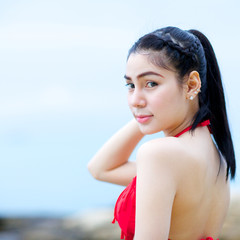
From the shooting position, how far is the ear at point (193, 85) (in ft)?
4.91

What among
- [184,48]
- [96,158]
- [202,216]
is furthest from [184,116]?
[96,158]

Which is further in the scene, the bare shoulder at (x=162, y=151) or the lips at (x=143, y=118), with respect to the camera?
the lips at (x=143, y=118)

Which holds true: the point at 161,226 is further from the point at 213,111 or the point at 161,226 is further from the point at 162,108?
the point at 213,111

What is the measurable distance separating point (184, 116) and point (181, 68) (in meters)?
0.19

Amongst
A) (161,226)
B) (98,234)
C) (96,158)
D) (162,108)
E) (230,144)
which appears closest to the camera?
(161,226)

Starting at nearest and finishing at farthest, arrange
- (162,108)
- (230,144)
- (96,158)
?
(162,108) → (230,144) → (96,158)

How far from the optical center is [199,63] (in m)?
1.56

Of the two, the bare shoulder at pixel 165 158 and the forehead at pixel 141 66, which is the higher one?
the forehead at pixel 141 66

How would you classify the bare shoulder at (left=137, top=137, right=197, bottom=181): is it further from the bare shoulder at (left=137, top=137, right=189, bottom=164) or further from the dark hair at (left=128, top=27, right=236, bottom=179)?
the dark hair at (left=128, top=27, right=236, bottom=179)

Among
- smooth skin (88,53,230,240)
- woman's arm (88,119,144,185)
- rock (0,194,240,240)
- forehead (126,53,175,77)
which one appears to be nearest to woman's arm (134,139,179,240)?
smooth skin (88,53,230,240)

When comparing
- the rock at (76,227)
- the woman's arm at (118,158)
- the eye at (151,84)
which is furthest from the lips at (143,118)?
the rock at (76,227)

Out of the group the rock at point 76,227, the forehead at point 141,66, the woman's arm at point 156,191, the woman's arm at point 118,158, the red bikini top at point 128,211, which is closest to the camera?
the woman's arm at point 156,191

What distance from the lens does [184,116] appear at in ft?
5.08

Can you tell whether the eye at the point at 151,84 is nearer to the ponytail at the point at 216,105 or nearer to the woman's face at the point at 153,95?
the woman's face at the point at 153,95
